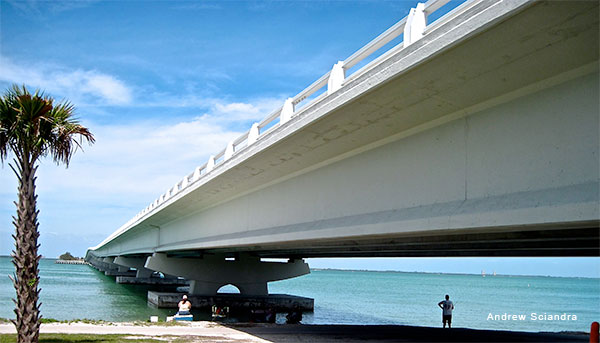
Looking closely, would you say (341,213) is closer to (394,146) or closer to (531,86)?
(394,146)

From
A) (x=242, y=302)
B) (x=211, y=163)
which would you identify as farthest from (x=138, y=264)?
(x=211, y=163)

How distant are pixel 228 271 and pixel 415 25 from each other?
29881 mm

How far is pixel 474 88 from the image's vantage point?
8.60 m

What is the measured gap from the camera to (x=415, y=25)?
9.12 meters

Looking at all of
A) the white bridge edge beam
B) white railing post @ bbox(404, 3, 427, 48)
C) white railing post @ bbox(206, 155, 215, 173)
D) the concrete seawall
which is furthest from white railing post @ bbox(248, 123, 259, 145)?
the white bridge edge beam

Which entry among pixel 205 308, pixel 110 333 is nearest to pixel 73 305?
pixel 205 308

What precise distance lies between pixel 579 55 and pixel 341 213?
6.83 m

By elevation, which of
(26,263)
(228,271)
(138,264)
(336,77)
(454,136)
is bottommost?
(138,264)

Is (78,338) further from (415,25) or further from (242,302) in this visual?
(242,302)

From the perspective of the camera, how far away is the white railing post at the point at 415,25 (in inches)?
356

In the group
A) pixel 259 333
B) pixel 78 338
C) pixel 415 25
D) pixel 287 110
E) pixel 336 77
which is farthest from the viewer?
pixel 259 333

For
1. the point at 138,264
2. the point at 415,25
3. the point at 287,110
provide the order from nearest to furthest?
1. the point at 415,25
2. the point at 287,110
3. the point at 138,264

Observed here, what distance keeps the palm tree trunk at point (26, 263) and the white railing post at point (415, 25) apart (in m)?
8.24

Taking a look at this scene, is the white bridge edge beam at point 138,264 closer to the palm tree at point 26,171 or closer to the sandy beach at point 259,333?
the sandy beach at point 259,333
